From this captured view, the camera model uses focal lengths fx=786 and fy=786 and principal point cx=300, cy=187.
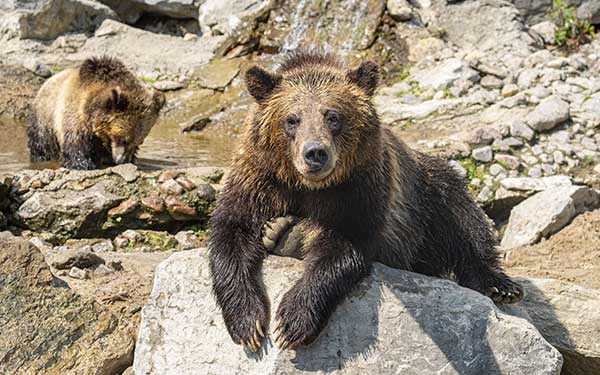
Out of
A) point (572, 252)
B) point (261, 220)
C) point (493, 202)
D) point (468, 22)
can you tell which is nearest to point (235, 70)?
point (468, 22)

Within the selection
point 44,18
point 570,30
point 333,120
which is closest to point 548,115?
point 570,30

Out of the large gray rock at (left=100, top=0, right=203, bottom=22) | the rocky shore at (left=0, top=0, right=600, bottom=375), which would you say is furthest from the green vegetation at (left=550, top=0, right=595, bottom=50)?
the large gray rock at (left=100, top=0, right=203, bottom=22)

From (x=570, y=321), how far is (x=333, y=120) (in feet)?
7.81

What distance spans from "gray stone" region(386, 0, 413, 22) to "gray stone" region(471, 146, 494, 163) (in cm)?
634

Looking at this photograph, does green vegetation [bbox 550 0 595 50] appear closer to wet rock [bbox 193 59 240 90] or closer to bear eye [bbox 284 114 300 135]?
wet rock [bbox 193 59 240 90]

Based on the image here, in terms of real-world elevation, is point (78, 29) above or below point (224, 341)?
below

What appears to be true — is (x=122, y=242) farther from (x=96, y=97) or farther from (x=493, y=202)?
(x=493, y=202)

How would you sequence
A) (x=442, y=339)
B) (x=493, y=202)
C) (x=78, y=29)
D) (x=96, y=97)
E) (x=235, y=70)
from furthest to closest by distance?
(x=78, y=29) < (x=235, y=70) < (x=96, y=97) < (x=493, y=202) < (x=442, y=339)

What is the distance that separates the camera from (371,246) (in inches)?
193

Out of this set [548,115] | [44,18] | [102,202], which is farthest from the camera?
[44,18]

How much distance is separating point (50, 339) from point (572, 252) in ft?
17.1

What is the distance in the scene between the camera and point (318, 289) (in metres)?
4.57

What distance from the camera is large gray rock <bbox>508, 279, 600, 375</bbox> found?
553 cm

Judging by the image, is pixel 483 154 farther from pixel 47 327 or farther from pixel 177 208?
pixel 47 327
